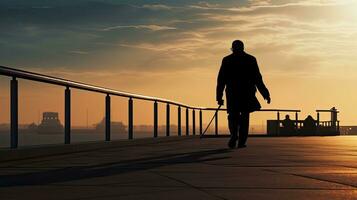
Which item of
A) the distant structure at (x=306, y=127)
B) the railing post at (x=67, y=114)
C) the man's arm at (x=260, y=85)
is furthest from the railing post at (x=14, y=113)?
the distant structure at (x=306, y=127)

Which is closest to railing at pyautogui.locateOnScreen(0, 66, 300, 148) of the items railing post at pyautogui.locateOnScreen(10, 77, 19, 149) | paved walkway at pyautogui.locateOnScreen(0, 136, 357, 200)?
railing post at pyautogui.locateOnScreen(10, 77, 19, 149)

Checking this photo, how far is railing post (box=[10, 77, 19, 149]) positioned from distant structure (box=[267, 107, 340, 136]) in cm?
2148

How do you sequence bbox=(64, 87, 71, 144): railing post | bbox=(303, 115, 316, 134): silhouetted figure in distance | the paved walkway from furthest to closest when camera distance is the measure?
bbox=(303, 115, 316, 134): silhouetted figure in distance, bbox=(64, 87, 71, 144): railing post, the paved walkway

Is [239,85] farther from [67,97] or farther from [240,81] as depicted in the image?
[67,97]

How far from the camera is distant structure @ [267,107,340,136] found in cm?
3089

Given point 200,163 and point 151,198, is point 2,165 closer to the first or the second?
point 200,163

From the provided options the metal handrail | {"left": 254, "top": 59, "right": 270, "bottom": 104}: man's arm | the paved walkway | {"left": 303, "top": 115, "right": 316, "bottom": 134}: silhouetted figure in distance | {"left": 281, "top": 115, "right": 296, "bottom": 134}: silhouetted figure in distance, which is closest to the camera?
the paved walkway

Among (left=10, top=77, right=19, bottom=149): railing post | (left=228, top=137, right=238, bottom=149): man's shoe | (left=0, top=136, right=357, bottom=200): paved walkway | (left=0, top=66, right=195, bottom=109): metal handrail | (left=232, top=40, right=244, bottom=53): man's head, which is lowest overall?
(left=0, top=136, right=357, bottom=200): paved walkway

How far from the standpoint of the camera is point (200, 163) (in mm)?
8930

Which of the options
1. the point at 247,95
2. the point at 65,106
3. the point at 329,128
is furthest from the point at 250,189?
the point at 329,128

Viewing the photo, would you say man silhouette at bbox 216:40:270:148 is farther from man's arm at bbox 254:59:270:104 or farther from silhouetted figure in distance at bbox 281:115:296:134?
silhouetted figure in distance at bbox 281:115:296:134

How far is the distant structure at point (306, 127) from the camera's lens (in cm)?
3089

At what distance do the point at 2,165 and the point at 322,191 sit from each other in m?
4.27

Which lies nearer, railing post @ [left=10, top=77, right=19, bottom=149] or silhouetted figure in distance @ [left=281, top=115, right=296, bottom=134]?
railing post @ [left=10, top=77, right=19, bottom=149]
